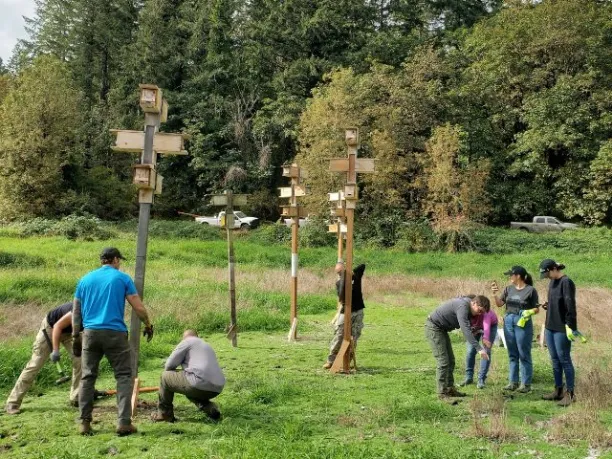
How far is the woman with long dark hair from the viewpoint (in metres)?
7.81

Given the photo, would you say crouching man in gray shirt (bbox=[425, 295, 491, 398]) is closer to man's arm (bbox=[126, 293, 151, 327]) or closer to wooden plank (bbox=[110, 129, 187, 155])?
man's arm (bbox=[126, 293, 151, 327])

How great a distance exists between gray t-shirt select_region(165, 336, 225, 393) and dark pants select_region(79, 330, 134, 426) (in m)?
0.56

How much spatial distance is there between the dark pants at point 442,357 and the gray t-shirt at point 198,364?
2.76 meters

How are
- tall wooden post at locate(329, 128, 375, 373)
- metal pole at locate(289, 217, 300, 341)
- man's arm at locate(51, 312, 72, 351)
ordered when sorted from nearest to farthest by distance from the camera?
man's arm at locate(51, 312, 72, 351)
tall wooden post at locate(329, 128, 375, 373)
metal pole at locate(289, 217, 300, 341)

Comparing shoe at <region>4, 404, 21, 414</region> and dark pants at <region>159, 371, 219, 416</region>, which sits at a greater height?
dark pants at <region>159, 371, 219, 416</region>

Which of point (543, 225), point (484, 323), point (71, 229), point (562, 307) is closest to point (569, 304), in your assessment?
point (562, 307)

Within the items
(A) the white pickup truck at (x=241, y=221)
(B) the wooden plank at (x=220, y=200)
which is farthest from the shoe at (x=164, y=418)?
(A) the white pickup truck at (x=241, y=221)

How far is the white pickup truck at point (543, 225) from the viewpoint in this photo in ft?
117

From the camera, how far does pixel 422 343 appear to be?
38.1ft

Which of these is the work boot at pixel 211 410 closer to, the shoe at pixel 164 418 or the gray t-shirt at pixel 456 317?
the shoe at pixel 164 418

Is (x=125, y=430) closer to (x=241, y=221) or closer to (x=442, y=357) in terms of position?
(x=442, y=357)

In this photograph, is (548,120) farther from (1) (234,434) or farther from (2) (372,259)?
(1) (234,434)

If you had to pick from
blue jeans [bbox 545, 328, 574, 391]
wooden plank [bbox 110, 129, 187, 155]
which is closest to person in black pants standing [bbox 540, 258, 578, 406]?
blue jeans [bbox 545, 328, 574, 391]

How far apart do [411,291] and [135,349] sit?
519 inches
